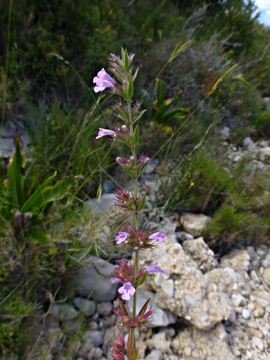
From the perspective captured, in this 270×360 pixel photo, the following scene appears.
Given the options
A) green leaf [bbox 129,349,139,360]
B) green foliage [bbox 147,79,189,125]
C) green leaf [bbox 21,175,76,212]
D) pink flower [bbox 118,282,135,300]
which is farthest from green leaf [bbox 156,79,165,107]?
green leaf [bbox 129,349,139,360]

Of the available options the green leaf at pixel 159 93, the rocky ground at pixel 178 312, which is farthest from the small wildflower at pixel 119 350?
the green leaf at pixel 159 93

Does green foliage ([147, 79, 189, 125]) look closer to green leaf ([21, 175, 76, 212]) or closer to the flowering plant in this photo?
green leaf ([21, 175, 76, 212])

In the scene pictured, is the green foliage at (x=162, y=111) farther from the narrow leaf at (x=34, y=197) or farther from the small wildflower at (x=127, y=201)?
the small wildflower at (x=127, y=201)

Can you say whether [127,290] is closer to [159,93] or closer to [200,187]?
[200,187]

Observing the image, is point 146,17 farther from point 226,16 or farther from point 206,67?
point 226,16

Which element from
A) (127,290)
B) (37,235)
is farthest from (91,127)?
(127,290)

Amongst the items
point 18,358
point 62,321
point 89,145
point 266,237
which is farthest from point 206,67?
point 18,358

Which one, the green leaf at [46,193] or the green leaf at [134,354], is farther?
the green leaf at [46,193]

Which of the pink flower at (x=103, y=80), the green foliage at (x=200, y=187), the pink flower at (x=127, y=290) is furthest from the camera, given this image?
the green foliage at (x=200, y=187)
